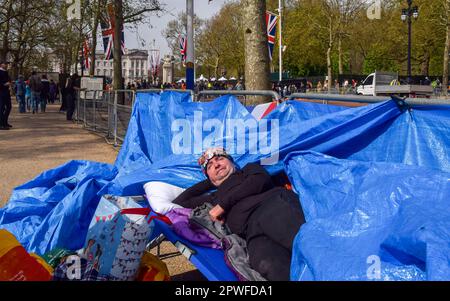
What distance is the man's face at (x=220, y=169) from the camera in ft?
14.2

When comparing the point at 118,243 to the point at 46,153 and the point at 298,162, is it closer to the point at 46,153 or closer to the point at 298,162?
→ the point at 298,162

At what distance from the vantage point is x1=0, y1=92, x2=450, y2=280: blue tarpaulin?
8.25 feet

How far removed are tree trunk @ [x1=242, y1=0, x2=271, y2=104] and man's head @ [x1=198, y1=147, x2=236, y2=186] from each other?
13.7ft

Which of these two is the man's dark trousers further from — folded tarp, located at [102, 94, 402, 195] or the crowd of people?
folded tarp, located at [102, 94, 402, 195]

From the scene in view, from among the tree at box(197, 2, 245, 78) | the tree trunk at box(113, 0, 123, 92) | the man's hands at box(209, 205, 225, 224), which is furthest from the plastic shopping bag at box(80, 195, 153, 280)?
the tree at box(197, 2, 245, 78)

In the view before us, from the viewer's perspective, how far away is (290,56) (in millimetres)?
62656

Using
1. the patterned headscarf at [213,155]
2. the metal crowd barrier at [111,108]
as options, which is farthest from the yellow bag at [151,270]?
the metal crowd barrier at [111,108]

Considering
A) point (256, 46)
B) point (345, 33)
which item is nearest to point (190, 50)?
point (256, 46)

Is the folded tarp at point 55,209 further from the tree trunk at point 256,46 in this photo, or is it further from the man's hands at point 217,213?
the tree trunk at point 256,46

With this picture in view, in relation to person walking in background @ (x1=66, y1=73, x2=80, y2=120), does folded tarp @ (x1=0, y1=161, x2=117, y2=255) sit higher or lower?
lower

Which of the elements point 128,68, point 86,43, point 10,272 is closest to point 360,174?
point 10,272

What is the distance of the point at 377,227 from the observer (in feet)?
8.46
